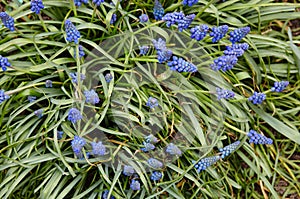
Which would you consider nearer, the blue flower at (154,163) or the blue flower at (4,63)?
the blue flower at (4,63)

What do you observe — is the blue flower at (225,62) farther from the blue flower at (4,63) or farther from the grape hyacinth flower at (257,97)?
the blue flower at (4,63)

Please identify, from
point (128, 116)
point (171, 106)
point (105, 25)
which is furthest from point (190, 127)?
point (105, 25)

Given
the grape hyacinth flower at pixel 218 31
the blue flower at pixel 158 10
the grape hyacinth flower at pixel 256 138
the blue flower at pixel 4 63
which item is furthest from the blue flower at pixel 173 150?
the blue flower at pixel 4 63

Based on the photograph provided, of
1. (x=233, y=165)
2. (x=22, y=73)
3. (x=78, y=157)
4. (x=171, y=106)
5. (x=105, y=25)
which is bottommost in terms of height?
(x=233, y=165)

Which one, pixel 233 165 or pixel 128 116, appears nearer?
pixel 128 116

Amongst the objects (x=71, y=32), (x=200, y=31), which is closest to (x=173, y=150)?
(x=200, y=31)

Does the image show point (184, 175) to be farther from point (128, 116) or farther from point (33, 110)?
point (33, 110)

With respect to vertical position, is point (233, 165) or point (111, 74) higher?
point (111, 74)

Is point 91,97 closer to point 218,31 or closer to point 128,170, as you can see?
point 128,170
